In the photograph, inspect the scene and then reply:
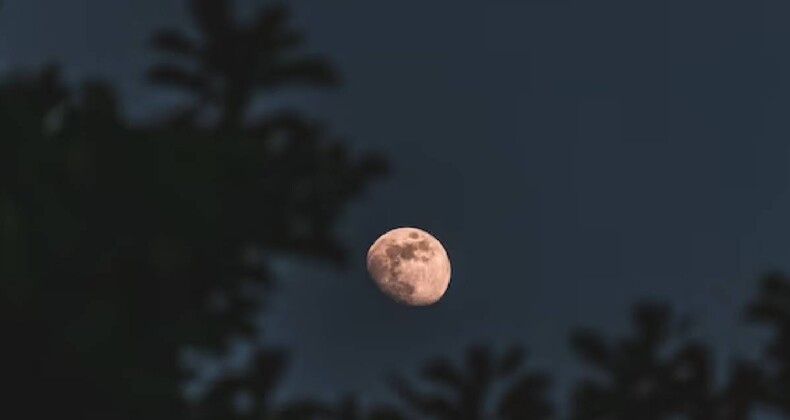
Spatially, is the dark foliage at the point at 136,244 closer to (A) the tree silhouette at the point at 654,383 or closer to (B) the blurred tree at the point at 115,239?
(B) the blurred tree at the point at 115,239

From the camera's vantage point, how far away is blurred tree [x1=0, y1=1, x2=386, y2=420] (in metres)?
14.0

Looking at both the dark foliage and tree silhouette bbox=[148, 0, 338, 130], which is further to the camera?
tree silhouette bbox=[148, 0, 338, 130]

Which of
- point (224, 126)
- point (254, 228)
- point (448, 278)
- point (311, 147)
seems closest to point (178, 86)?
point (224, 126)

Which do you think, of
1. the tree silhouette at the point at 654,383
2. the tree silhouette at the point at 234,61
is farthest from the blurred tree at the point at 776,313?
the tree silhouette at the point at 234,61

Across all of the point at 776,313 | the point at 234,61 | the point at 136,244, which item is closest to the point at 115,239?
Answer: the point at 136,244

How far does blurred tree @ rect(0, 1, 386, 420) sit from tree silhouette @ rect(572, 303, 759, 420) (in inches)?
432

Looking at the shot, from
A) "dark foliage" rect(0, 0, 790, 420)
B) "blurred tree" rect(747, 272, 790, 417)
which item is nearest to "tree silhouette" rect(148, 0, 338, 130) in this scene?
"dark foliage" rect(0, 0, 790, 420)

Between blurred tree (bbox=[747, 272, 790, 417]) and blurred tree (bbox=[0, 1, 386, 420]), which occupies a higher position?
blurred tree (bbox=[747, 272, 790, 417])

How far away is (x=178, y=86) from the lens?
2248cm

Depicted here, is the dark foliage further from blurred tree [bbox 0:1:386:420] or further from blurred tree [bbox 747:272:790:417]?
blurred tree [bbox 747:272:790:417]

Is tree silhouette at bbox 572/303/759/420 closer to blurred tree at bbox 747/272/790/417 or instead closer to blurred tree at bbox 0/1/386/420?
blurred tree at bbox 747/272/790/417

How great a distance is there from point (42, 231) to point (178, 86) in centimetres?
886

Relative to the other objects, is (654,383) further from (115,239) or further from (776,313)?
(115,239)

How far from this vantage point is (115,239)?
47.7 feet
